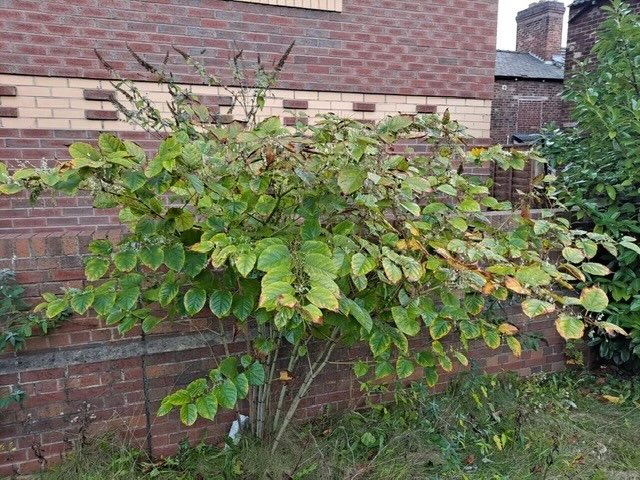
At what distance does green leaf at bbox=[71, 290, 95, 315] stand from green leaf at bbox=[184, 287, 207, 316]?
1.30ft

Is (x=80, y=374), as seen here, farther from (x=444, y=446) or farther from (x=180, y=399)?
(x=444, y=446)

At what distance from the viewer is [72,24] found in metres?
3.93

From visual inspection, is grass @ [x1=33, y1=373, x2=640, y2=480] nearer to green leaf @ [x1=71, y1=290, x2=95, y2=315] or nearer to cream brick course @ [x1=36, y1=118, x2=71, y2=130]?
green leaf @ [x1=71, y1=290, x2=95, y2=315]

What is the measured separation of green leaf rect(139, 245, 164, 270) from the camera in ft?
6.16

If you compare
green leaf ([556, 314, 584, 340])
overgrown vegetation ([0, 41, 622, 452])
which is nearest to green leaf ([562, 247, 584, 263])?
overgrown vegetation ([0, 41, 622, 452])

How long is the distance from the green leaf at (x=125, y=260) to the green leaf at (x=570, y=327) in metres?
1.63

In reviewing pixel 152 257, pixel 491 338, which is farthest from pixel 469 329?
pixel 152 257

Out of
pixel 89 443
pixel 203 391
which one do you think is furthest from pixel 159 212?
pixel 89 443

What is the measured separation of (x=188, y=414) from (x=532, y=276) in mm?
1416

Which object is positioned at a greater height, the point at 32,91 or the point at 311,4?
the point at 311,4

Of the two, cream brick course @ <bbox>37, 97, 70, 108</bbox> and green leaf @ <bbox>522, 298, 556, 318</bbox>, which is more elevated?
→ cream brick course @ <bbox>37, 97, 70, 108</bbox>

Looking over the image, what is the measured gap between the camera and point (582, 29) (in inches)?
462

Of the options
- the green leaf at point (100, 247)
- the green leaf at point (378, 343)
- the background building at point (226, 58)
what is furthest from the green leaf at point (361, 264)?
the background building at point (226, 58)

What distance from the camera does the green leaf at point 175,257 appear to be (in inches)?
74.9
